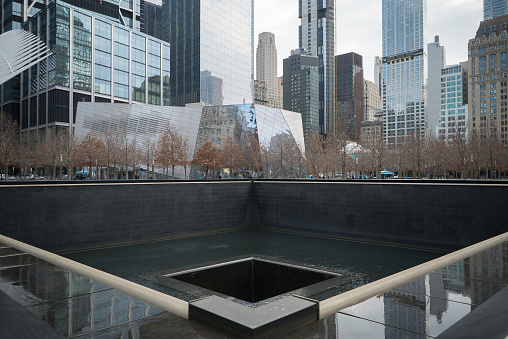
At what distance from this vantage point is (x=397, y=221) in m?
14.1

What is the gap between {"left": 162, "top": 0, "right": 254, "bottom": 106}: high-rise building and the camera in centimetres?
10875

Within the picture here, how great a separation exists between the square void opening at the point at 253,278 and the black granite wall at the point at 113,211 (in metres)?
5.27

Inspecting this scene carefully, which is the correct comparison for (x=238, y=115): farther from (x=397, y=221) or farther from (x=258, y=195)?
(x=397, y=221)

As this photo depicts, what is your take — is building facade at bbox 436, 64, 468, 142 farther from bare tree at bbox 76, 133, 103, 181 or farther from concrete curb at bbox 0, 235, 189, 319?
concrete curb at bbox 0, 235, 189, 319

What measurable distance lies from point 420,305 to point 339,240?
11.5m

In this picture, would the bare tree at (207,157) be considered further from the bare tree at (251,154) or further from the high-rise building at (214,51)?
the high-rise building at (214,51)

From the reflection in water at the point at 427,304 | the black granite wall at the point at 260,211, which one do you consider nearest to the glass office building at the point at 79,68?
the black granite wall at the point at 260,211

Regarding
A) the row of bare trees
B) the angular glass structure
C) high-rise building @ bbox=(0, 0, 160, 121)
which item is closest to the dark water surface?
the row of bare trees

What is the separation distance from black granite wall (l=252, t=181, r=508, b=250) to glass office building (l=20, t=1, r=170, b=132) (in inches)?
2295

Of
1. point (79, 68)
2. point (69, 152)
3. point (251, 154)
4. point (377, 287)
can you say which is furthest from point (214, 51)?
point (377, 287)

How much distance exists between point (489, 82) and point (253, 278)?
126443 mm

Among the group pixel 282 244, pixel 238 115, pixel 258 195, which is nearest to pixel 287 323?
pixel 282 244

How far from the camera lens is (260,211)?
61.0ft

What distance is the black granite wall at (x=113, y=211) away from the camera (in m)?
12.4
